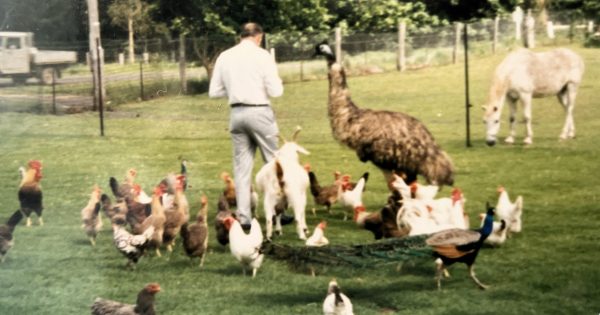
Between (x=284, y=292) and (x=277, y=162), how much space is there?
1.03 m

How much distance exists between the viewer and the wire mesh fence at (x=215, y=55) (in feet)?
26.4

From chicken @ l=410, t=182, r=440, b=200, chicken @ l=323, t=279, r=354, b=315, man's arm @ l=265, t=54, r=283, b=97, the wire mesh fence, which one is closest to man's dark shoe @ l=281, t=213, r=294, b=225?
chicken @ l=410, t=182, r=440, b=200

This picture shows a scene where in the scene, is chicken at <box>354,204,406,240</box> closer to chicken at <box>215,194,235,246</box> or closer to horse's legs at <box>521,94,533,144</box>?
chicken at <box>215,194,235,246</box>

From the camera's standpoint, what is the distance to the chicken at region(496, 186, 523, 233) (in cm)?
716

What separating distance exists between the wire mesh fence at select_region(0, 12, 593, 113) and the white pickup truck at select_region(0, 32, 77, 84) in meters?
0.05

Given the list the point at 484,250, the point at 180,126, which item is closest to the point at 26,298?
the point at 484,250

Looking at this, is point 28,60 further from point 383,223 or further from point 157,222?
point 383,223

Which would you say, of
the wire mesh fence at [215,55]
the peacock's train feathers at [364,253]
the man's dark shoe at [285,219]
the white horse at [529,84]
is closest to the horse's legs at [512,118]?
the white horse at [529,84]

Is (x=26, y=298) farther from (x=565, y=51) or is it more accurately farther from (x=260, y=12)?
(x=565, y=51)

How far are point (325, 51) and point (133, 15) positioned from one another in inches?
60.1

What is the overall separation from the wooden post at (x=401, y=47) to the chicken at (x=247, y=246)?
2264 mm

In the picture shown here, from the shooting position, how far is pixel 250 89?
7.11m

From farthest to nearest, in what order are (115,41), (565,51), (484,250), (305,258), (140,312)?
(115,41)
(565,51)
(484,250)
(305,258)
(140,312)

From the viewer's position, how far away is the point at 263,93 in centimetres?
715
